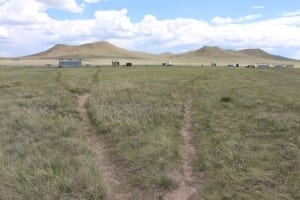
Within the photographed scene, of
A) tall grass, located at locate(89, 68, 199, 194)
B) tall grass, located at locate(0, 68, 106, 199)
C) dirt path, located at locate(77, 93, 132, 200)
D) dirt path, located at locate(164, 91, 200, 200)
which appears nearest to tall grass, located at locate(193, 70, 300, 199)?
dirt path, located at locate(164, 91, 200, 200)

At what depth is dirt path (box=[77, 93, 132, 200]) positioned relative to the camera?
952cm

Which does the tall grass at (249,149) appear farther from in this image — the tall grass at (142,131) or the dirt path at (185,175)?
the tall grass at (142,131)

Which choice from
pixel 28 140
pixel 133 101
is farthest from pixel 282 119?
pixel 28 140

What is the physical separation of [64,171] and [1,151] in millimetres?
2939

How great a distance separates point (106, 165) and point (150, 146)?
174 cm

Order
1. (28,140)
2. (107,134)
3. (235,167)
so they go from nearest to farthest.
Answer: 1. (235,167)
2. (28,140)
3. (107,134)

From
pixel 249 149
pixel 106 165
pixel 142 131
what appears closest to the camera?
pixel 106 165

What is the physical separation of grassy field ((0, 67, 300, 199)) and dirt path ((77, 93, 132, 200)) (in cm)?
26

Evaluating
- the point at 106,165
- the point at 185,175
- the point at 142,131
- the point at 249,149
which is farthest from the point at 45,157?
the point at 249,149

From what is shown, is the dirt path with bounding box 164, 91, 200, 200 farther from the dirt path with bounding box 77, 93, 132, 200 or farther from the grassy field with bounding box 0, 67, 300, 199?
the dirt path with bounding box 77, 93, 132, 200

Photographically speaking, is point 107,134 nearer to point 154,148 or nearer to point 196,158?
point 154,148

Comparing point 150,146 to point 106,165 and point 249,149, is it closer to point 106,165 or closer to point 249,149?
point 106,165

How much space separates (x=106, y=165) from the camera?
1150 centimetres

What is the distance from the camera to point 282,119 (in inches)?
642
